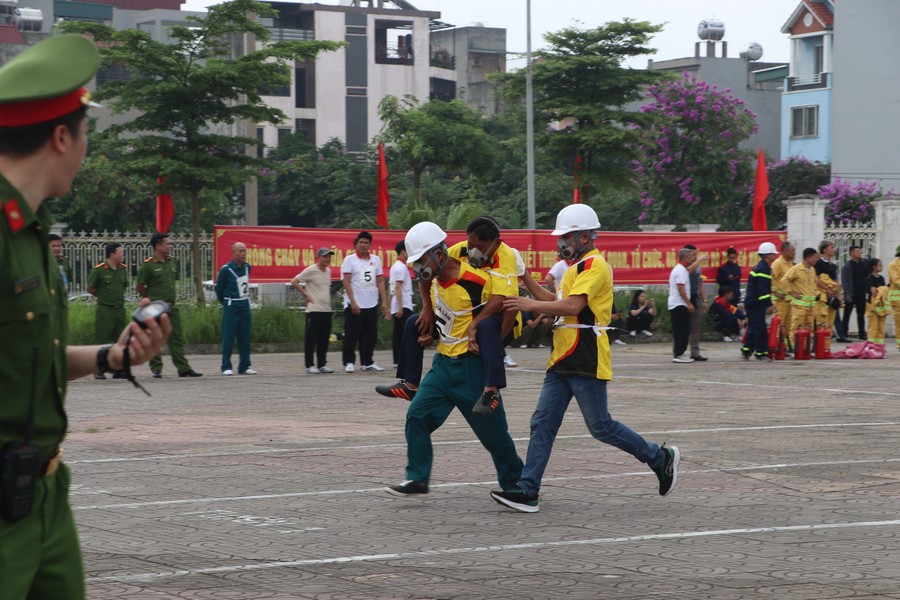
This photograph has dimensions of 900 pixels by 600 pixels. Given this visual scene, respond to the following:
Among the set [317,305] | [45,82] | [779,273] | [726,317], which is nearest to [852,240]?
[726,317]

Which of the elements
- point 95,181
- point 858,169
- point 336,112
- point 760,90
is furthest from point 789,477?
point 336,112

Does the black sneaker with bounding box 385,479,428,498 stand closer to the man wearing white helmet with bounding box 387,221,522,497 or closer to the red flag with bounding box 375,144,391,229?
the man wearing white helmet with bounding box 387,221,522,497

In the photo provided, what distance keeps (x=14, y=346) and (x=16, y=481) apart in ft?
1.01

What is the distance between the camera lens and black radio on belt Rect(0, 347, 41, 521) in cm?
Answer: 318

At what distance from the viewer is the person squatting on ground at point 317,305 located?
67.7ft

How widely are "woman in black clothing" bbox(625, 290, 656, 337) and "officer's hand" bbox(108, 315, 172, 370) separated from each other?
2567cm

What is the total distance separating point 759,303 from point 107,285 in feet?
33.2

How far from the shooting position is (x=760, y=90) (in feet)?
254

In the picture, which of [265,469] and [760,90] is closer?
[265,469]

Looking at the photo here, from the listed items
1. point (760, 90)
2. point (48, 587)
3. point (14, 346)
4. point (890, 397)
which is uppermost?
point (760, 90)

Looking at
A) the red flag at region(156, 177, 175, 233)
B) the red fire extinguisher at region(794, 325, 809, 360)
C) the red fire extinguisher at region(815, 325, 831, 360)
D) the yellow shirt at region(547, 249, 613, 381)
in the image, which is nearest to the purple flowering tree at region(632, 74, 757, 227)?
the red flag at region(156, 177, 175, 233)

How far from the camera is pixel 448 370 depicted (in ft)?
29.6

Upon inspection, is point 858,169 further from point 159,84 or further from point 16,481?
point 16,481

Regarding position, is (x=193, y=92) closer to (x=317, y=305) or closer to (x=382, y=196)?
(x=382, y=196)
